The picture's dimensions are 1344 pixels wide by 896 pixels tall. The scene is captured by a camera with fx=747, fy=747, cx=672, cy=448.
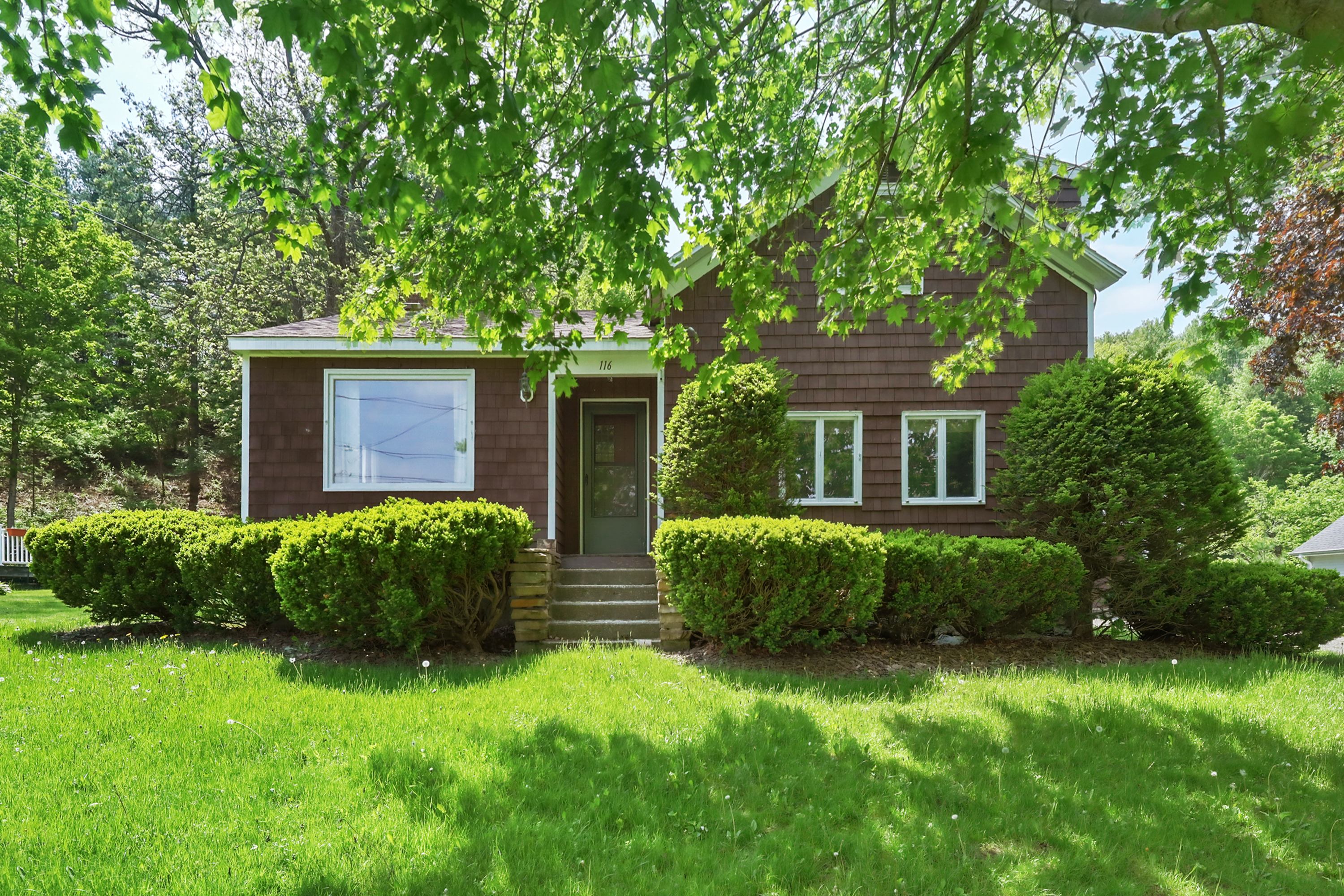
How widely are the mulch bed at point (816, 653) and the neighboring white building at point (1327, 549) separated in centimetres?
1226

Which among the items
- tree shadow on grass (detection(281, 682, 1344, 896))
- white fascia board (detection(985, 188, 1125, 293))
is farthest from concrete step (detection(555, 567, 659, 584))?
white fascia board (detection(985, 188, 1125, 293))

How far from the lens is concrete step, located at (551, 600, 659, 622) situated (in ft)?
26.0

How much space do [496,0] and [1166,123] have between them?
432 centimetres

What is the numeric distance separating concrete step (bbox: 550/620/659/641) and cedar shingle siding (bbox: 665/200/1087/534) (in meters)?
3.32

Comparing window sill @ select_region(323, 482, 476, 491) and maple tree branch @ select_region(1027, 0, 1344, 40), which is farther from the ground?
maple tree branch @ select_region(1027, 0, 1344, 40)

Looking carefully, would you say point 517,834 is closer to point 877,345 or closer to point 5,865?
point 5,865

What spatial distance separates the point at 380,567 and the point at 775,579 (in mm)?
3345

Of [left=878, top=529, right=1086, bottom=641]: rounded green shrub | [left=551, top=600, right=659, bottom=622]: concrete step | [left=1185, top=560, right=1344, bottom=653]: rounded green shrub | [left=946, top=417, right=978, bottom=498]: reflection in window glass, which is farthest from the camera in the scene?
[left=946, top=417, right=978, bottom=498]: reflection in window glass

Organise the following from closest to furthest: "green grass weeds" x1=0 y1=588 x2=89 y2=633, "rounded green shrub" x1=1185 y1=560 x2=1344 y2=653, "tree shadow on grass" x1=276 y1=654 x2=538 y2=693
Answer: "tree shadow on grass" x1=276 y1=654 x2=538 y2=693 < "rounded green shrub" x1=1185 y1=560 x2=1344 y2=653 < "green grass weeds" x1=0 y1=588 x2=89 y2=633

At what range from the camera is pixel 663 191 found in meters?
3.90

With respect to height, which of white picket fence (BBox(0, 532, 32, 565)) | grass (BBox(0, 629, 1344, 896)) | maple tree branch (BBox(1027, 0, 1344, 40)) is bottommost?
white picket fence (BBox(0, 532, 32, 565))

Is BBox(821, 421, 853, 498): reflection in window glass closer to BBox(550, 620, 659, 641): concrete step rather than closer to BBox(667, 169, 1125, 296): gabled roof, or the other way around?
BBox(667, 169, 1125, 296): gabled roof

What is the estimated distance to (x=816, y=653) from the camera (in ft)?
21.7

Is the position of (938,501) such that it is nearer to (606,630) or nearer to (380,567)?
(606,630)
